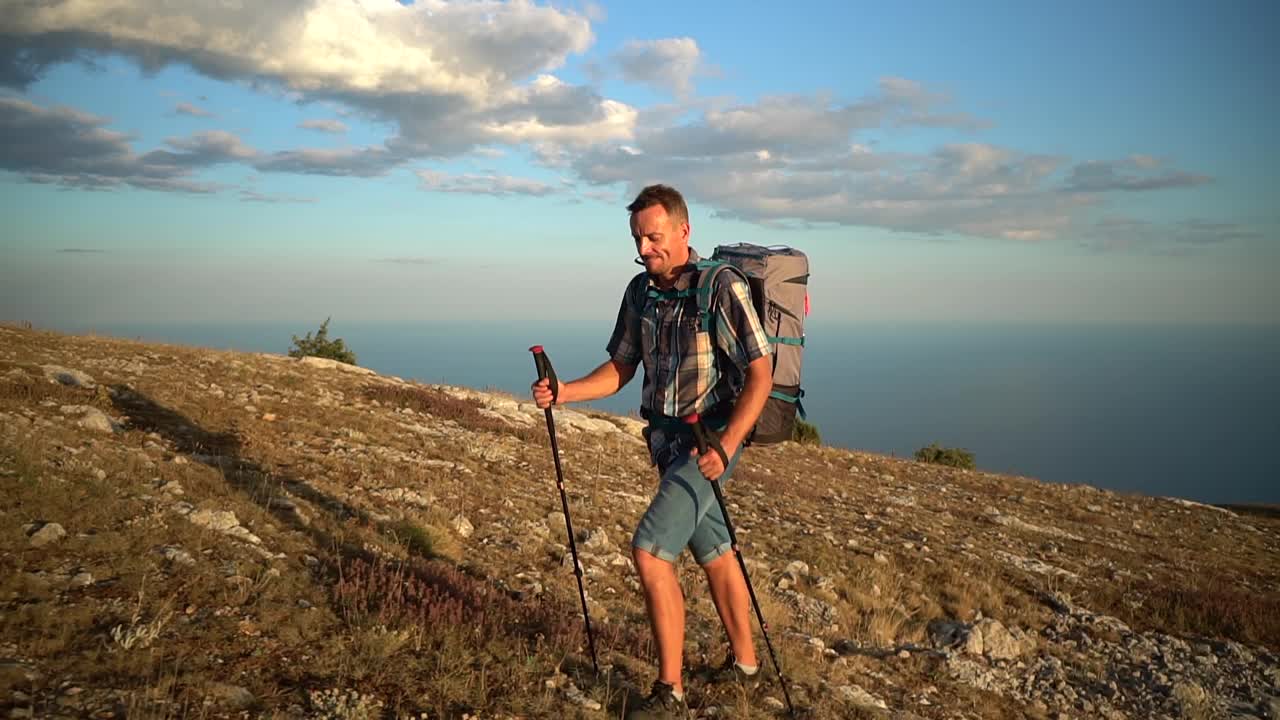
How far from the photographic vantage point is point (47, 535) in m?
4.79

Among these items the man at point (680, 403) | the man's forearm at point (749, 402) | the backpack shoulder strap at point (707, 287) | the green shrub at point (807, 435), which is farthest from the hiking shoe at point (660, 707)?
the green shrub at point (807, 435)

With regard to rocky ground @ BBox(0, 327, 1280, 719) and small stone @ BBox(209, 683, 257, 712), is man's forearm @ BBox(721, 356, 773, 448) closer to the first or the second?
rocky ground @ BBox(0, 327, 1280, 719)

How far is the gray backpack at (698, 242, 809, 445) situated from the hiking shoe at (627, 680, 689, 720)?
1.63 metres

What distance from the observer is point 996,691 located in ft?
20.9

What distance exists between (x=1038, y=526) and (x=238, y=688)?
14.9m

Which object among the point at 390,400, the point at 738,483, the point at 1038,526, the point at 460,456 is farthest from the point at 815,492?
the point at 390,400

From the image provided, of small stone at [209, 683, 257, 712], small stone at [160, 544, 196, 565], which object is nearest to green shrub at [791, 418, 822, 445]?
small stone at [160, 544, 196, 565]

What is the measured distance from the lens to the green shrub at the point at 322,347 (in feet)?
82.4

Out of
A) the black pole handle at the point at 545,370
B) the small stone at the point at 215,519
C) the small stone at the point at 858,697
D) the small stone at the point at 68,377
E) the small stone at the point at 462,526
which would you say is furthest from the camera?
the small stone at the point at 68,377

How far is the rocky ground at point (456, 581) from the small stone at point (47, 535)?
20 millimetres

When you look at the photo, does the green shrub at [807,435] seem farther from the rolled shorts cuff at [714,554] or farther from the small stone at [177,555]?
the small stone at [177,555]

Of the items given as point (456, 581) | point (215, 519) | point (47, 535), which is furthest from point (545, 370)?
point (47, 535)

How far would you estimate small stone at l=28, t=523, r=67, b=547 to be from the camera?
4.71 meters

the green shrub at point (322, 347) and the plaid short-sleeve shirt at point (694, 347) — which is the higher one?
the plaid short-sleeve shirt at point (694, 347)
